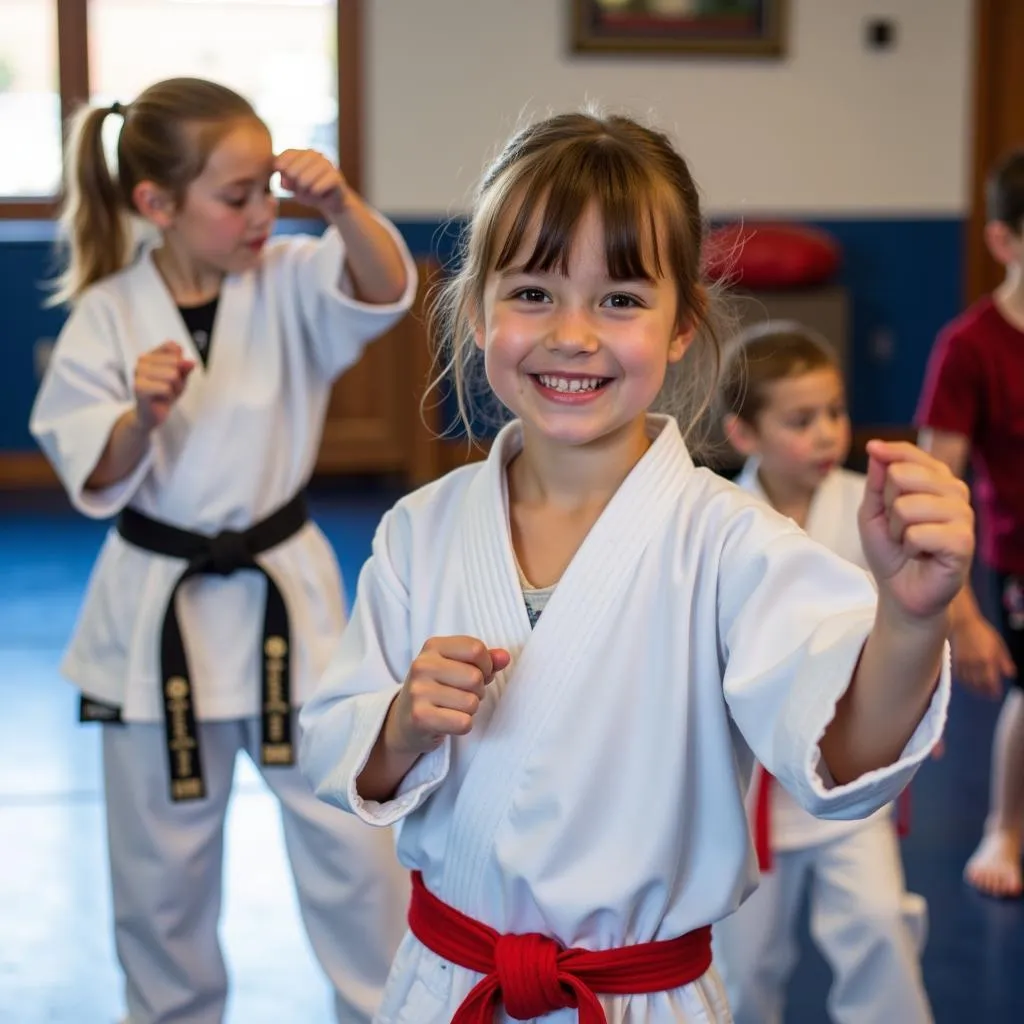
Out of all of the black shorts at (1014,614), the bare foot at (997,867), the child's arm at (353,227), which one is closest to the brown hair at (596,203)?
the child's arm at (353,227)

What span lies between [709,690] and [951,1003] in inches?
53.3

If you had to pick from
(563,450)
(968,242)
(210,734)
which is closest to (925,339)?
(968,242)

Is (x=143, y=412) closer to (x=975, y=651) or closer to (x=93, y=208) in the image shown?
(x=93, y=208)

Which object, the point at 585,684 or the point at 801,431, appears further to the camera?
the point at 801,431

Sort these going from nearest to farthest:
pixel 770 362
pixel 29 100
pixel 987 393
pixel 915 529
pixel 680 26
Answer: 1. pixel 915 529
2. pixel 770 362
3. pixel 987 393
4. pixel 29 100
5. pixel 680 26

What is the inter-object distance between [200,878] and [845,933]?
2.92 feet

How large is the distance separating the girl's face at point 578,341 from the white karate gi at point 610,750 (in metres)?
0.09

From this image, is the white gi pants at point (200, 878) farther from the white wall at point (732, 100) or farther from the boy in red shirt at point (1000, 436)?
the white wall at point (732, 100)

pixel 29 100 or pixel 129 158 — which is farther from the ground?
pixel 29 100

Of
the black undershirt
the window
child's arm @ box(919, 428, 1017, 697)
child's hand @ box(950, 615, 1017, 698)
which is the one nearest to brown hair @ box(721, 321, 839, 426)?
child's arm @ box(919, 428, 1017, 697)

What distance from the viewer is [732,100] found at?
7.03 meters

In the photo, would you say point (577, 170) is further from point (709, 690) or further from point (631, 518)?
point (709, 690)

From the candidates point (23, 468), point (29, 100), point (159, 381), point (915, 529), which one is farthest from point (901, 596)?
point (29, 100)

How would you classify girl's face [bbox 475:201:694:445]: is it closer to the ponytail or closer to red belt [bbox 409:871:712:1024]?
red belt [bbox 409:871:712:1024]
